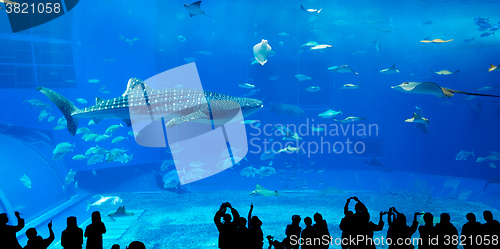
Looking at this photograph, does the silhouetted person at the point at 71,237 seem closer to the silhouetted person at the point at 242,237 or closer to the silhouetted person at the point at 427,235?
the silhouetted person at the point at 242,237

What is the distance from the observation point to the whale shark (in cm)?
376

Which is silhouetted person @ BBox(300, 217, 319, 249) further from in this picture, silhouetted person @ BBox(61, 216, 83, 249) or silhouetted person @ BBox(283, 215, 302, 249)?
silhouetted person @ BBox(61, 216, 83, 249)

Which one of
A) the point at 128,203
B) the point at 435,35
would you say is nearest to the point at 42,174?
the point at 128,203

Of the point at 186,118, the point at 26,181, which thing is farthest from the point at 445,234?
the point at 26,181

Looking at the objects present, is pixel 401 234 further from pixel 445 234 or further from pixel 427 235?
pixel 445 234

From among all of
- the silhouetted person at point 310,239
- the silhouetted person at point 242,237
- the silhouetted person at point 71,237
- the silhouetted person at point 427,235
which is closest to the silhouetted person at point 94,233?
the silhouetted person at point 71,237

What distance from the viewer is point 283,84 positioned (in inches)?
791

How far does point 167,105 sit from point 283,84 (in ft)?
55.2

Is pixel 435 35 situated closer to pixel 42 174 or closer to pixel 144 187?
pixel 144 187

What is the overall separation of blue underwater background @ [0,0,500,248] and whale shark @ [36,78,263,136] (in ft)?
22.8

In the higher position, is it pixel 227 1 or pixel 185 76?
pixel 227 1

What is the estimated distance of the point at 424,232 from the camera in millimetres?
2672

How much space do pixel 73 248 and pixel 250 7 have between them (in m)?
18.9

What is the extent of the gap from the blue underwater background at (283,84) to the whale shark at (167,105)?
696 cm
